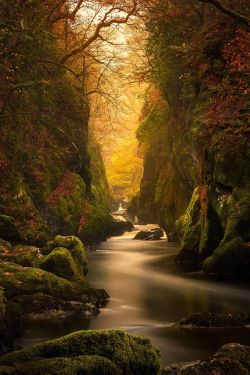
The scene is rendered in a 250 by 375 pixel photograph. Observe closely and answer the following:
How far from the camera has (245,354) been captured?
5508 mm

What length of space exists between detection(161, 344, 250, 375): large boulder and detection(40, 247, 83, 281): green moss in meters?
6.13

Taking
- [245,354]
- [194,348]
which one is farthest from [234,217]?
[245,354]

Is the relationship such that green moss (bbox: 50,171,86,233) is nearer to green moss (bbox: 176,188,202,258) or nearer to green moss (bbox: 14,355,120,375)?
green moss (bbox: 176,188,202,258)

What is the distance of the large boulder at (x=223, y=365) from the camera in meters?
5.26

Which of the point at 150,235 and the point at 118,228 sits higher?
the point at 118,228

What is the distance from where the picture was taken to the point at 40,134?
19.9 meters

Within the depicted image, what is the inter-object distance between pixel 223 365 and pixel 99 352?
1.56 meters

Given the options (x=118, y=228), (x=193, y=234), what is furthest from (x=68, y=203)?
(x=193, y=234)

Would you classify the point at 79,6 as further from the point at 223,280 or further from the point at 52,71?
the point at 223,280

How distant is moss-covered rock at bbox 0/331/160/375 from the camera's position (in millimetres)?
4582

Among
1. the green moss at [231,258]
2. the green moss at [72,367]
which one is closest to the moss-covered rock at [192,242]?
the green moss at [231,258]

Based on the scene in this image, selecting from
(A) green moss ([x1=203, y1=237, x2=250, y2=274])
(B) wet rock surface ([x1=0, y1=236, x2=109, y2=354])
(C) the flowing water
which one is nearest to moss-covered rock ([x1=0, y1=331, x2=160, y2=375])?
(C) the flowing water

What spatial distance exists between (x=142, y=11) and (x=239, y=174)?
33.2 feet

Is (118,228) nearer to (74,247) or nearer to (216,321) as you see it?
(74,247)
